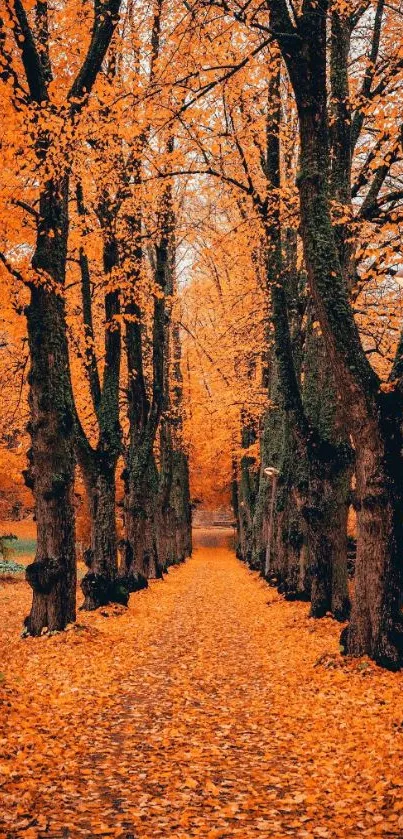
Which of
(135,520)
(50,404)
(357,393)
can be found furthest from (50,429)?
(135,520)

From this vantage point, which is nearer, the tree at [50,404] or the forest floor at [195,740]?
the forest floor at [195,740]

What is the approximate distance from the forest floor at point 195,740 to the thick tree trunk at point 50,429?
0.65 m

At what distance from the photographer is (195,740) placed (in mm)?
5762

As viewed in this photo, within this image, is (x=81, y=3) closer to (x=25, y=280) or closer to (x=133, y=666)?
(x=25, y=280)

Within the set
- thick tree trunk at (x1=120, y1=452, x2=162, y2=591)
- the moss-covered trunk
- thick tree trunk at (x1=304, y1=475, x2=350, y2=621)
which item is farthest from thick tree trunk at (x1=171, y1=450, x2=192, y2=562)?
thick tree trunk at (x1=304, y1=475, x2=350, y2=621)

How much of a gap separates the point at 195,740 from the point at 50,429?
5.04 m

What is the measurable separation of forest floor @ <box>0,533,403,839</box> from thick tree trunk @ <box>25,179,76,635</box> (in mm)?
646

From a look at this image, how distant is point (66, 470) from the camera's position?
9516mm

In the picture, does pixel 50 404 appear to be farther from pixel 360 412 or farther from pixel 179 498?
pixel 179 498

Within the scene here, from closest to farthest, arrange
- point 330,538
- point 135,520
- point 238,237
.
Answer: point 330,538 → point 238,237 → point 135,520

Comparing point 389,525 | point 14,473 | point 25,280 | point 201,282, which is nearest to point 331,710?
point 389,525

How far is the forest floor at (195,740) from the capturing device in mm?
4109

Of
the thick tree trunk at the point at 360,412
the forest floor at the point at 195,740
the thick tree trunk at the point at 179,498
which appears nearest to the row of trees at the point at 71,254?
the forest floor at the point at 195,740

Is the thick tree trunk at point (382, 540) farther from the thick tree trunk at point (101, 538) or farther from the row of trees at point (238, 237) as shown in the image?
the thick tree trunk at point (101, 538)
